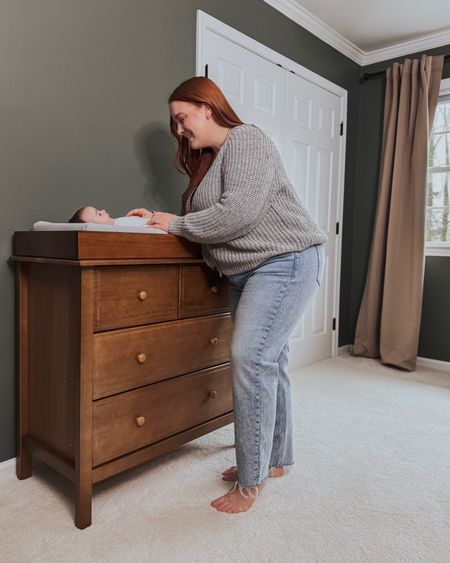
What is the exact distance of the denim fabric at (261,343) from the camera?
154 centimetres

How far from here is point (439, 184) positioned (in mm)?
3617

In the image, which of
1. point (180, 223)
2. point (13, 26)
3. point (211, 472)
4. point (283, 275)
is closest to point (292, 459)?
point (211, 472)

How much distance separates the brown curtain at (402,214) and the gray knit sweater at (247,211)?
2.08 metres

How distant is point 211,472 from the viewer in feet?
6.11

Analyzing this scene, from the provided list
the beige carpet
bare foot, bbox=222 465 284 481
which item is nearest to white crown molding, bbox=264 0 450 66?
the beige carpet

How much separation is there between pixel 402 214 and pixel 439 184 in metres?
0.40

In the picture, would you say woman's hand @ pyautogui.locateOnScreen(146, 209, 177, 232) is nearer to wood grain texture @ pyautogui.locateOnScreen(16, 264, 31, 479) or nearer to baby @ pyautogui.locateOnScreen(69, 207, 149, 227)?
baby @ pyautogui.locateOnScreen(69, 207, 149, 227)

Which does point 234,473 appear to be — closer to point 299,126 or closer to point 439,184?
point 299,126

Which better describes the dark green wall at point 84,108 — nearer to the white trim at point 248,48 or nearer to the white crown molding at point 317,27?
the white trim at point 248,48

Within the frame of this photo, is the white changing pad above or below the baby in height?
below

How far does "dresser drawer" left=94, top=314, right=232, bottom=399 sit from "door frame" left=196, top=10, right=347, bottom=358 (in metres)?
1.42

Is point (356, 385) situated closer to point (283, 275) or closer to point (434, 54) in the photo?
point (283, 275)

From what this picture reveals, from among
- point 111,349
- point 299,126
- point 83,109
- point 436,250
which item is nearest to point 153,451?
point 111,349

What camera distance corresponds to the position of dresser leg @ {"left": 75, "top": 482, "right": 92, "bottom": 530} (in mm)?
1477
